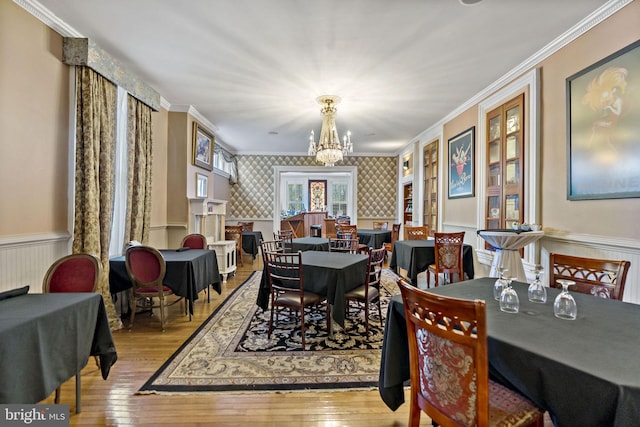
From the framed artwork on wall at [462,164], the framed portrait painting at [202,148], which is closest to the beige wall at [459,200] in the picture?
the framed artwork on wall at [462,164]

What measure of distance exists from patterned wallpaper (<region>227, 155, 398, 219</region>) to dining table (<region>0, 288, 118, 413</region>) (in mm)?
7183

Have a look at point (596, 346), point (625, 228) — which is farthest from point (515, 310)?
point (625, 228)

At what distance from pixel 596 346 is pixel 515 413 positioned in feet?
1.35

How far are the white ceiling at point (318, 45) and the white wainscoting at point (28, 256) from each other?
A: 212 centimetres

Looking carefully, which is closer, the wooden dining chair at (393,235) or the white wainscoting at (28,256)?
the white wainscoting at (28,256)

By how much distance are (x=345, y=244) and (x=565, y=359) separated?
14.1ft

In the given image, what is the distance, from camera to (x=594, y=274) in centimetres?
198

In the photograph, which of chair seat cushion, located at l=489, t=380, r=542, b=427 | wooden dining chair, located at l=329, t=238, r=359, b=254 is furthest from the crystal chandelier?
chair seat cushion, located at l=489, t=380, r=542, b=427

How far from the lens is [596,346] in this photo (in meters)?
1.10

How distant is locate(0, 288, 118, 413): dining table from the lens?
140 cm

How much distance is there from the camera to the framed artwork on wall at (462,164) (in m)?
4.96

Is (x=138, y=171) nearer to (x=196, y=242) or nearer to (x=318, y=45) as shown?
(x=196, y=242)

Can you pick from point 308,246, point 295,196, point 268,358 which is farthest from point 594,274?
point 295,196

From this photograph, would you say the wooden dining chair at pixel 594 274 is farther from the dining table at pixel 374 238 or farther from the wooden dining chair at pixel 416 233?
the dining table at pixel 374 238
